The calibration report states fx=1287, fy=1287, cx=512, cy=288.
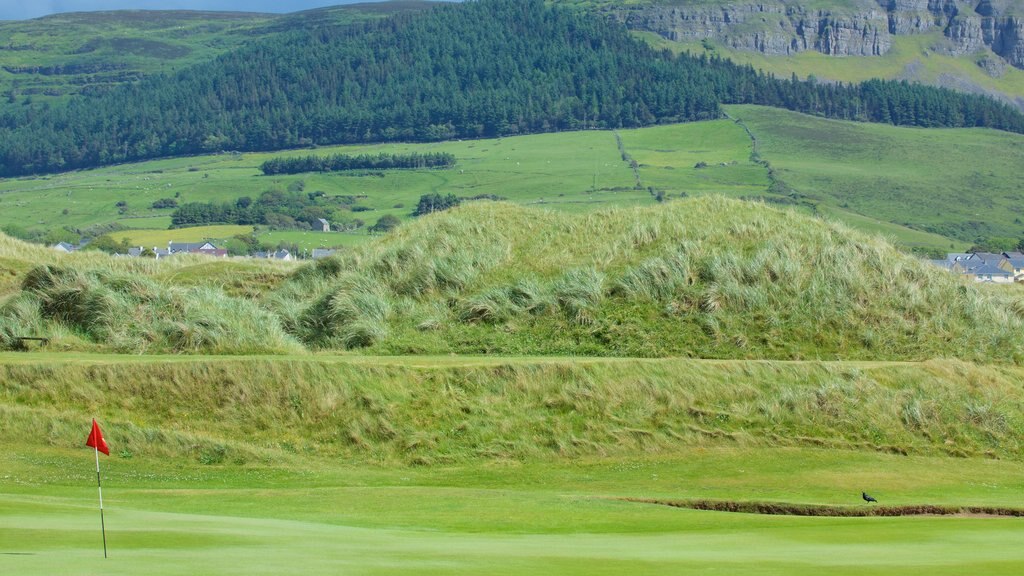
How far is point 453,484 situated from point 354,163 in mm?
158583

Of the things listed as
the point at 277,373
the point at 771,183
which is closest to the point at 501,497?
the point at 277,373

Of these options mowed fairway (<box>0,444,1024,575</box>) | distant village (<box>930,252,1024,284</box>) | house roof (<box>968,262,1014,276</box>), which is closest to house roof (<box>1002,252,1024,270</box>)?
distant village (<box>930,252,1024,284</box>)

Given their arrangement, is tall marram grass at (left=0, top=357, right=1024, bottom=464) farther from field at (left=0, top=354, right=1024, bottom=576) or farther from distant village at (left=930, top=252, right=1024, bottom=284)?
distant village at (left=930, top=252, right=1024, bottom=284)

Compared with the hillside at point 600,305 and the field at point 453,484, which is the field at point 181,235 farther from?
the field at point 453,484

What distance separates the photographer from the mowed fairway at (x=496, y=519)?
1070cm

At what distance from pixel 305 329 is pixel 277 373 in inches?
263

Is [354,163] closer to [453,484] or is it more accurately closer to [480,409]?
[480,409]

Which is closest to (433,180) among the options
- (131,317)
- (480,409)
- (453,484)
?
(131,317)

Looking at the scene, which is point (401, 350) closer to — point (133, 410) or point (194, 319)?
point (194, 319)

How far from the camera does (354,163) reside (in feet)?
577

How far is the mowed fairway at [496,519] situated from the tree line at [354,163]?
5873 inches

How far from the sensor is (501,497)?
56.5 ft

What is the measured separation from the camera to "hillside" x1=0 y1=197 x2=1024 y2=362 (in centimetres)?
2688

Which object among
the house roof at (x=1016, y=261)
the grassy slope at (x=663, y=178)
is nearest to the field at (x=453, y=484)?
the house roof at (x=1016, y=261)
